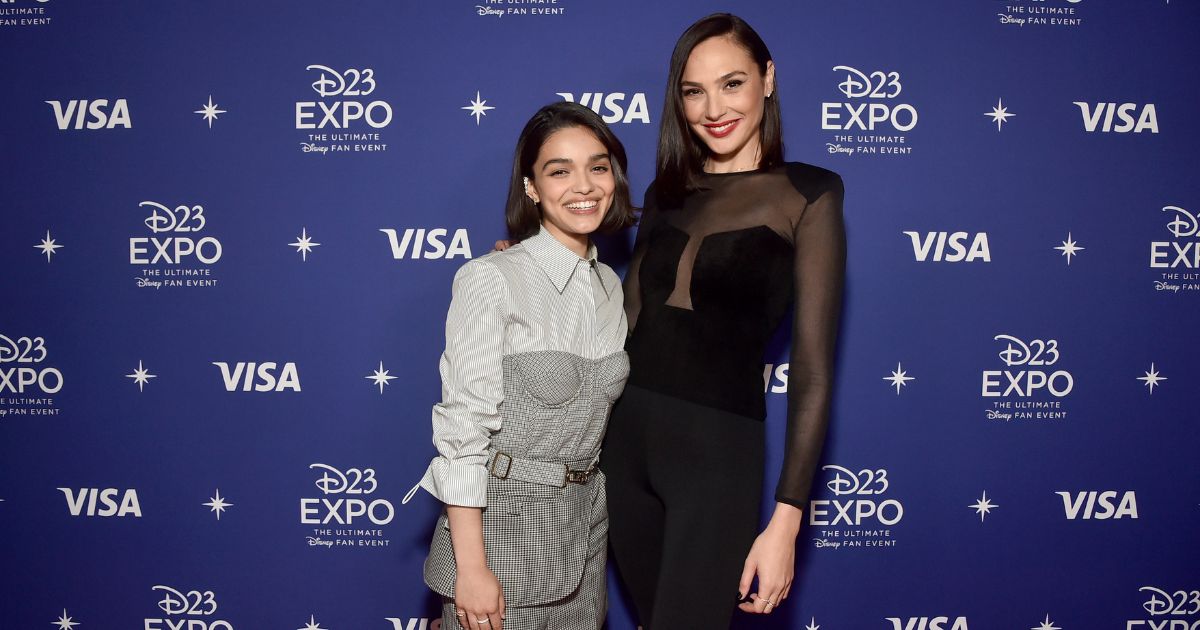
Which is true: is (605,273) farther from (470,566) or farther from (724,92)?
(470,566)

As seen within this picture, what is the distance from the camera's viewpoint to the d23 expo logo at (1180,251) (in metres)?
1.94

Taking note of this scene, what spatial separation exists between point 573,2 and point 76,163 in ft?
4.72

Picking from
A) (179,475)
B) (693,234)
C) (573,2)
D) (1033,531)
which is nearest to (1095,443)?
(1033,531)

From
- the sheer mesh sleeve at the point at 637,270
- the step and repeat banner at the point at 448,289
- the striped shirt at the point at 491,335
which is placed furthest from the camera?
the step and repeat banner at the point at 448,289

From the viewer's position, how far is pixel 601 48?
1.86 meters

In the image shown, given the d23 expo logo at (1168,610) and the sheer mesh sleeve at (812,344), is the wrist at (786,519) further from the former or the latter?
the d23 expo logo at (1168,610)

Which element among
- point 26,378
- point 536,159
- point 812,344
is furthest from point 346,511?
point 812,344


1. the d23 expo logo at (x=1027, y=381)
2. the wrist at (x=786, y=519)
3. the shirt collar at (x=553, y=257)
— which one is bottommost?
the wrist at (x=786, y=519)

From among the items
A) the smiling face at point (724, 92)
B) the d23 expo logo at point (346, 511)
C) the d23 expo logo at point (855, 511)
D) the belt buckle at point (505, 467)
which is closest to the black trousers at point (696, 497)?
the belt buckle at point (505, 467)

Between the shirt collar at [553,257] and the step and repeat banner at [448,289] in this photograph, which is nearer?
the shirt collar at [553,257]

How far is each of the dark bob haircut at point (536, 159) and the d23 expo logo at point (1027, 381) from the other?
3.91 feet

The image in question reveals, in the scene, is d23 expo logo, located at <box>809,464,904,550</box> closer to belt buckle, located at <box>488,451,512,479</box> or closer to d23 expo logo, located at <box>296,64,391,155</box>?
belt buckle, located at <box>488,451,512,479</box>

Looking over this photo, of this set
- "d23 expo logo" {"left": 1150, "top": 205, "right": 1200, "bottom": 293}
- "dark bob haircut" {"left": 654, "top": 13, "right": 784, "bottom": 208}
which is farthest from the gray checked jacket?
"d23 expo logo" {"left": 1150, "top": 205, "right": 1200, "bottom": 293}

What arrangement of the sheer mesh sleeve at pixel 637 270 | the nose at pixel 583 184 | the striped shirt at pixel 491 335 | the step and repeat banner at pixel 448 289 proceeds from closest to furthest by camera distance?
the striped shirt at pixel 491 335 < the nose at pixel 583 184 < the sheer mesh sleeve at pixel 637 270 < the step and repeat banner at pixel 448 289
